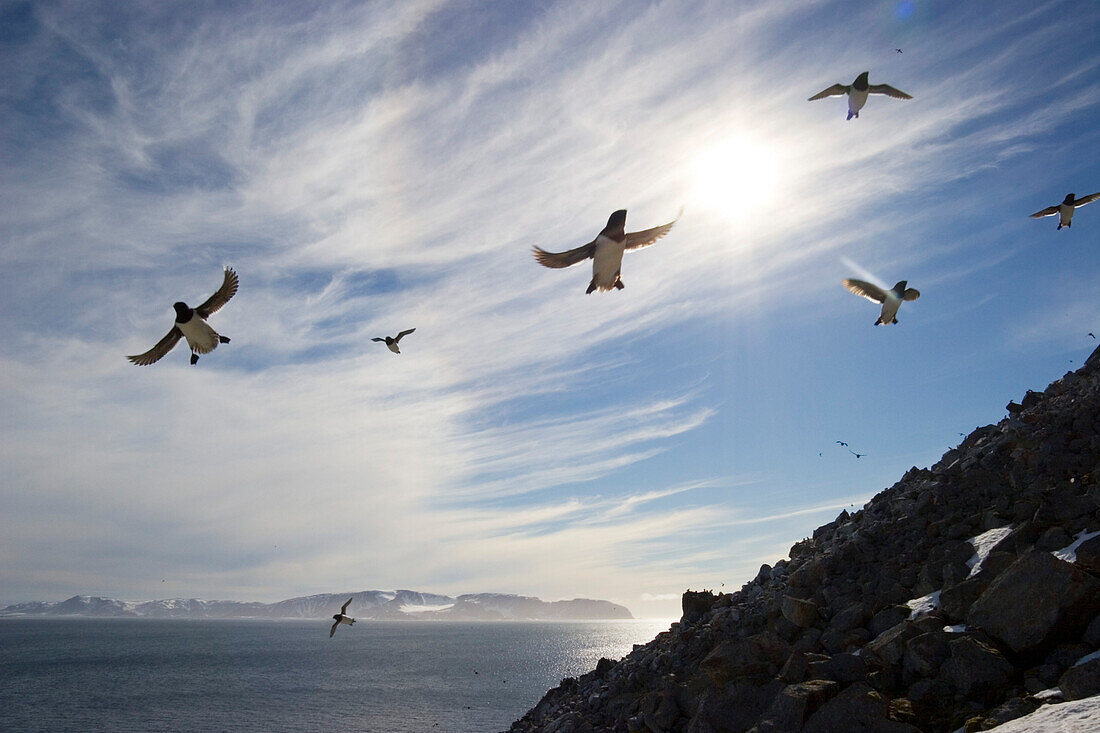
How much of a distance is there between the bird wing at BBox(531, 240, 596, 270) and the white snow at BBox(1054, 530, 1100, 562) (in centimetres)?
1234

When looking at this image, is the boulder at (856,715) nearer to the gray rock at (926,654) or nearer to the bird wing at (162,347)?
the gray rock at (926,654)

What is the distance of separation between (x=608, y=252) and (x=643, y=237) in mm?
1328

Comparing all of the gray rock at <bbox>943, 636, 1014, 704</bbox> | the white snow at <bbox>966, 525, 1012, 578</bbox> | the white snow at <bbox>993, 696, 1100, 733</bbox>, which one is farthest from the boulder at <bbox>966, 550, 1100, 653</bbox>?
the white snow at <bbox>993, 696, 1100, 733</bbox>

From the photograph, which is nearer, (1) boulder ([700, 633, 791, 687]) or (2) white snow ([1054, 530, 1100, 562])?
(2) white snow ([1054, 530, 1100, 562])

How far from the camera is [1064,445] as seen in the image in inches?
747

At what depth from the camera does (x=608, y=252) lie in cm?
1472

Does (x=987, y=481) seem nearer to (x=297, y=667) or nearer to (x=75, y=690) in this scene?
(x=75, y=690)

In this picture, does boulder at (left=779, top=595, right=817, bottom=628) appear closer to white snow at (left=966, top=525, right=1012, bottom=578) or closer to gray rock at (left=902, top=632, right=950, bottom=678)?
white snow at (left=966, top=525, right=1012, bottom=578)

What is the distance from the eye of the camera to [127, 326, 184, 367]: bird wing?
15.6m

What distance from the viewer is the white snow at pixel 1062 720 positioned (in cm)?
829

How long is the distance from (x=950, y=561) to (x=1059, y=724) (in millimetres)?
8742

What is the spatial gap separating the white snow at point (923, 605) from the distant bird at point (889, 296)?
795 cm

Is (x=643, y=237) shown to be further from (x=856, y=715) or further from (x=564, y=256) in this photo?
(x=856, y=715)

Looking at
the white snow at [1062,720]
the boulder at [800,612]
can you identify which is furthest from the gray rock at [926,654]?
the boulder at [800,612]
